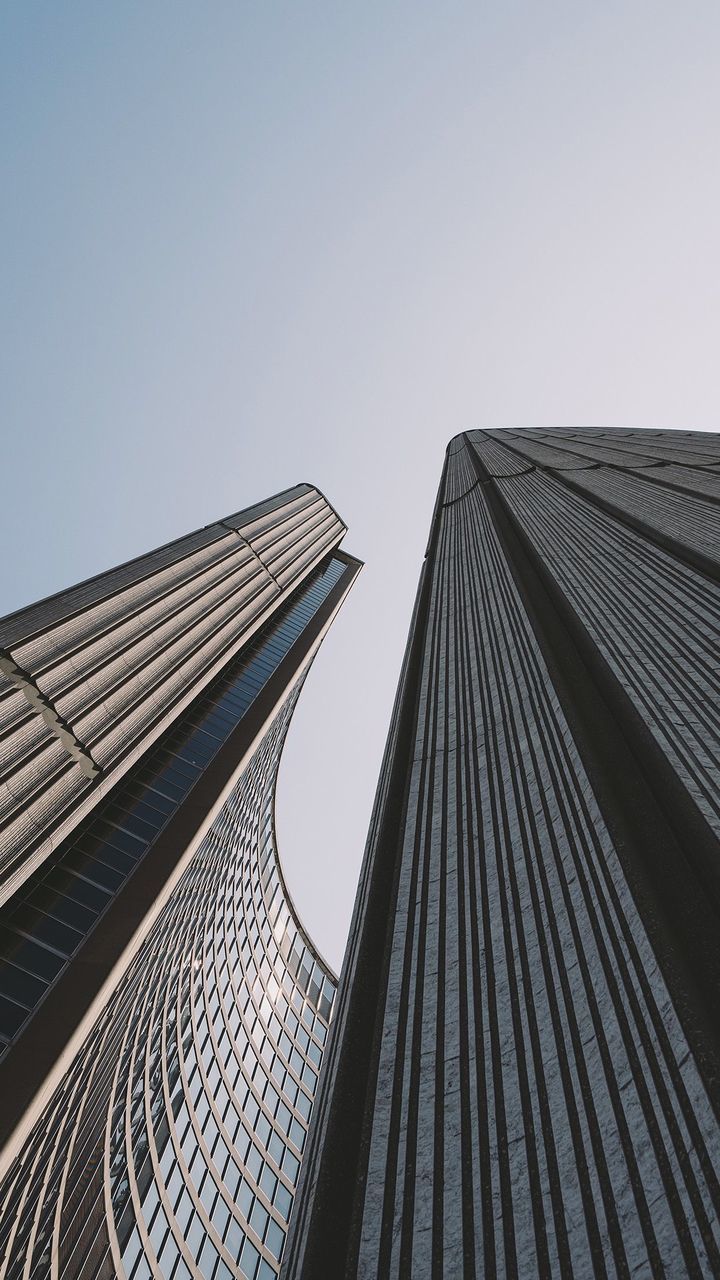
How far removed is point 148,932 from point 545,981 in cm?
1869

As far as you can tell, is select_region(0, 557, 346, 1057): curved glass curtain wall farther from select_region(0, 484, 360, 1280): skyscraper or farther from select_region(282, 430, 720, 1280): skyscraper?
select_region(282, 430, 720, 1280): skyscraper

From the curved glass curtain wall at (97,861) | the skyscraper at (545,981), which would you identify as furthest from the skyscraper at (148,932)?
the skyscraper at (545,981)

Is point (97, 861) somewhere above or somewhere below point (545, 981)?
above

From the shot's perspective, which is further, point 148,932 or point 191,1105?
point 191,1105

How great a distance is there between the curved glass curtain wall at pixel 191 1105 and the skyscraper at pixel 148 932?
0.44 feet

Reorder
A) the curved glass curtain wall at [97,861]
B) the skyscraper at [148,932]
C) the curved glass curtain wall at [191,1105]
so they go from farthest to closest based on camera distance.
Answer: the curved glass curtain wall at [191,1105] → the skyscraper at [148,932] → the curved glass curtain wall at [97,861]

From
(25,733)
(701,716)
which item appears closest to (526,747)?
(701,716)

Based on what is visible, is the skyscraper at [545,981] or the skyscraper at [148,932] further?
the skyscraper at [148,932]

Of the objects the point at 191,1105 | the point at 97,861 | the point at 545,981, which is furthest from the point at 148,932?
the point at 191,1105

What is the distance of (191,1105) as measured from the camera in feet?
105

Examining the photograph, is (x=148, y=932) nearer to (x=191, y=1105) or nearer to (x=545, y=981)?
(x=545, y=981)

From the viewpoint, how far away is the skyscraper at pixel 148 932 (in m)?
15.9

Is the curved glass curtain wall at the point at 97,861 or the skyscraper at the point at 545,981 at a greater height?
the curved glass curtain wall at the point at 97,861

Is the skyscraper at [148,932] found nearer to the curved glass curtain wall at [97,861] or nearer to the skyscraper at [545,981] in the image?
A: the curved glass curtain wall at [97,861]
